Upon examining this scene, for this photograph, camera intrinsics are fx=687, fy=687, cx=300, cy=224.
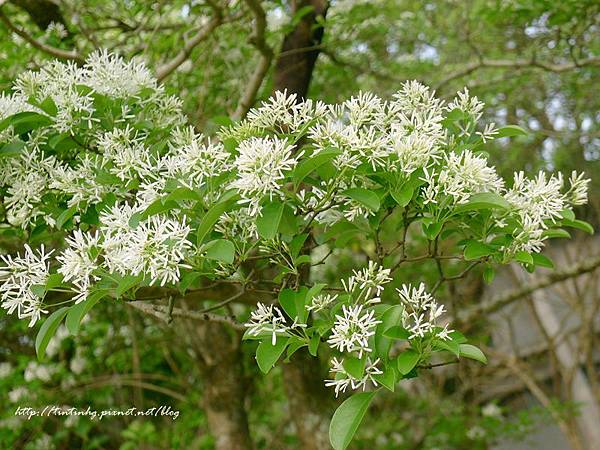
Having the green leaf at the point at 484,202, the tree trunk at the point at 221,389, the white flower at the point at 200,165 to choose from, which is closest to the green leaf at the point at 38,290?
the white flower at the point at 200,165

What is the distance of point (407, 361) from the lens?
1041mm

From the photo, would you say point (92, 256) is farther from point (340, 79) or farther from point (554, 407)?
point (554, 407)

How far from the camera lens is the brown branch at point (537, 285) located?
Answer: 9.72ft

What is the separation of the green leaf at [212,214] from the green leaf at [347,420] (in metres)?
0.35

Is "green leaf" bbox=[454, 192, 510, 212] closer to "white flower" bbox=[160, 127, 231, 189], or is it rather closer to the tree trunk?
"white flower" bbox=[160, 127, 231, 189]

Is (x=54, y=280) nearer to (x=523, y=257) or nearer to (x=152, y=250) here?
(x=152, y=250)

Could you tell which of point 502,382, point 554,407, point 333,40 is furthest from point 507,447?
point 333,40

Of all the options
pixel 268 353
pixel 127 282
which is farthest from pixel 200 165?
pixel 268 353

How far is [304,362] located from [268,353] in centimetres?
200

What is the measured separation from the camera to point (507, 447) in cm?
652

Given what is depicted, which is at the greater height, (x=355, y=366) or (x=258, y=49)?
(x=355, y=366)

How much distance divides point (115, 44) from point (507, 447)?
5356mm

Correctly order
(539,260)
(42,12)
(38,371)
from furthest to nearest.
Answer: (38,371)
(42,12)
(539,260)

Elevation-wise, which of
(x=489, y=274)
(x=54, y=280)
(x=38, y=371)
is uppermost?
(x=54, y=280)
